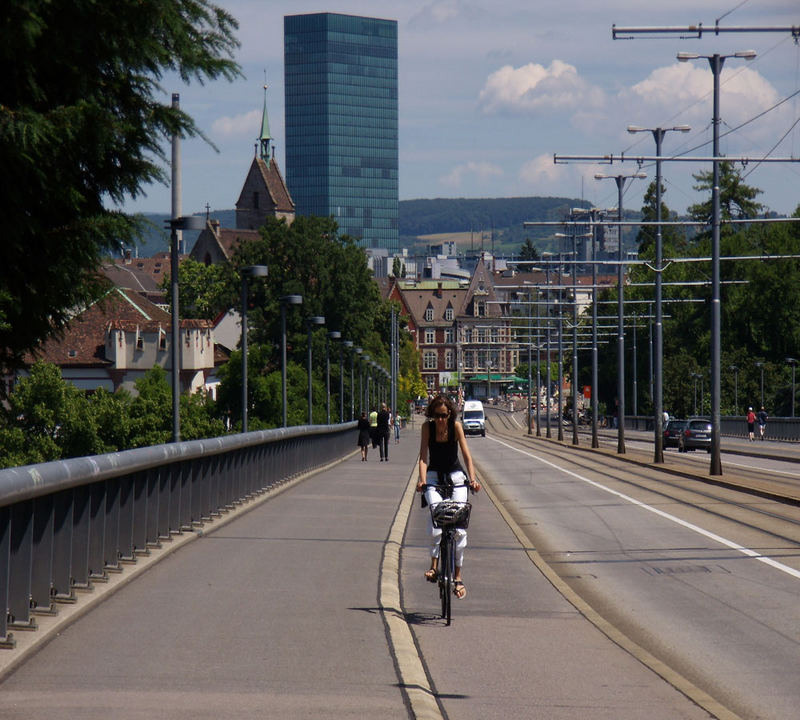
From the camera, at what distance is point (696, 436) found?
62312 mm

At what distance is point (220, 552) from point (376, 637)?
515 cm

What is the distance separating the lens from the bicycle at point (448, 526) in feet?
35.2

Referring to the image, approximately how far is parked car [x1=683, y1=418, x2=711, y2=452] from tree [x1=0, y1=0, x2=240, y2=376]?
54197mm

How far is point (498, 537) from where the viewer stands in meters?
18.8

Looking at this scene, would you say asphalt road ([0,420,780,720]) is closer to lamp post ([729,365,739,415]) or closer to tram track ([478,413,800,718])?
tram track ([478,413,800,718])

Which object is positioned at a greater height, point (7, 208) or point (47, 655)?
point (7, 208)

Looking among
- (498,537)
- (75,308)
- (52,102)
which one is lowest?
(498,537)

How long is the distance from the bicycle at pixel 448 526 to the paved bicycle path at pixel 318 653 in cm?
41

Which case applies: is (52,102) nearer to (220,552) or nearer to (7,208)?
(7,208)

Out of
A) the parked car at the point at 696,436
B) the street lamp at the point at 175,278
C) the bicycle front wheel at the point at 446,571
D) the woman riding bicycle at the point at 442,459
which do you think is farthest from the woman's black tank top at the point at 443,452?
the parked car at the point at 696,436

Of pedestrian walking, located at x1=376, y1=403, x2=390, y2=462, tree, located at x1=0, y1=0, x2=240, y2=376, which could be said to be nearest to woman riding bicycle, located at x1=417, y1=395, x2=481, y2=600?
tree, located at x1=0, y1=0, x2=240, y2=376

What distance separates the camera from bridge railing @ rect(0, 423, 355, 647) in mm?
8711

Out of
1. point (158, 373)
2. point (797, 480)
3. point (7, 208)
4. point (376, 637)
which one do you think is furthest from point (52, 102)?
point (158, 373)

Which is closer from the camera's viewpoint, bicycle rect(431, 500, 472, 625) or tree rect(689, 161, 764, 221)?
bicycle rect(431, 500, 472, 625)
